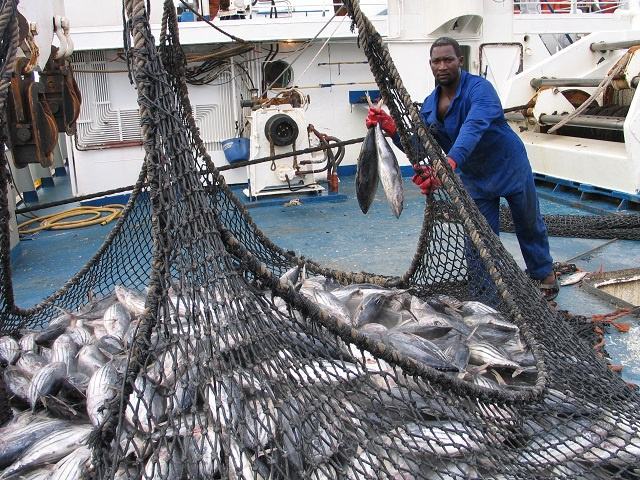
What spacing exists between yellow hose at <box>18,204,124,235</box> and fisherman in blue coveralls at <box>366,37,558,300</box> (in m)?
6.11

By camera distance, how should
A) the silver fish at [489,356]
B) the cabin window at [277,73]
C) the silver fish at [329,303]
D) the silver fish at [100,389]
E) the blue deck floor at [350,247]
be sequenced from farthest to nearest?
the cabin window at [277,73], the blue deck floor at [350,247], the silver fish at [329,303], the silver fish at [489,356], the silver fish at [100,389]

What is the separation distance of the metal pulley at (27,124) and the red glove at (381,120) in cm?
178

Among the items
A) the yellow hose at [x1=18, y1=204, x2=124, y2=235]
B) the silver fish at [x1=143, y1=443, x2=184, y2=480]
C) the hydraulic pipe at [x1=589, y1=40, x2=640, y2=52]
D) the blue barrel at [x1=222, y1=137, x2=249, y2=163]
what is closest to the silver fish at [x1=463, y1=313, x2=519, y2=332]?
the silver fish at [x1=143, y1=443, x2=184, y2=480]

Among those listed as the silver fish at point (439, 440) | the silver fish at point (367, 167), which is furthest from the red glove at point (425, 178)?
the silver fish at point (439, 440)

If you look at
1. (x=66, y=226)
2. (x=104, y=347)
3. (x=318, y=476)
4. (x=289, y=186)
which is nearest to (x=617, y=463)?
(x=318, y=476)

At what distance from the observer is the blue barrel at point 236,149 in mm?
10328

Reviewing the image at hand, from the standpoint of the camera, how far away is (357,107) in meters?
11.2

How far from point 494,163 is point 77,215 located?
7.68 meters

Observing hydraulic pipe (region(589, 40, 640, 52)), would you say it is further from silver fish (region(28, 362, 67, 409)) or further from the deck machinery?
silver fish (region(28, 362, 67, 409))

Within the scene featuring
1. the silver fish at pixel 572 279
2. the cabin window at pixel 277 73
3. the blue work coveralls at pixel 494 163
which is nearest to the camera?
the blue work coveralls at pixel 494 163

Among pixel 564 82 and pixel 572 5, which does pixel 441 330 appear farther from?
pixel 572 5

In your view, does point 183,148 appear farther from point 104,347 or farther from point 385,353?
point 104,347

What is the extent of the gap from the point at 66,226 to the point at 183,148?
7425mm

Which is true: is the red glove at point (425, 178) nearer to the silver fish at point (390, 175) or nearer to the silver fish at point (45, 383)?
the silver fish at point (390, 175)
